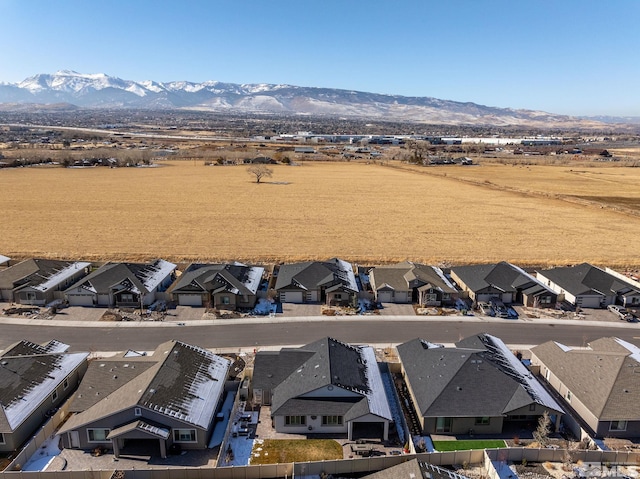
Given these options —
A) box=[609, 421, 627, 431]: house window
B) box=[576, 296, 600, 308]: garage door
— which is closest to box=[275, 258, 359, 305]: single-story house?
box=[576, 296, 600, 308]: garage door

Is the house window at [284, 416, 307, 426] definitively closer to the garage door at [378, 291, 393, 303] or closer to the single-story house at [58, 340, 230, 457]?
the single-story house at [58, 340, 230, 457]

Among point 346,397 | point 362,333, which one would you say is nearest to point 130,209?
point 362,333

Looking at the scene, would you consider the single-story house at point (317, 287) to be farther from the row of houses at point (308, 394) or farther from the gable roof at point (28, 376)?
the gable roof at point (28, 376)

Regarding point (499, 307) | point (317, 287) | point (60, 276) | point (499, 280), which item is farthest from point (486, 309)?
point (60, 276)

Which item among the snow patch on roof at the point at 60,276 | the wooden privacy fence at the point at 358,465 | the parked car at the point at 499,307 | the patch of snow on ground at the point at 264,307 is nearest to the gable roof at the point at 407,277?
the parked car at the point at 499,307

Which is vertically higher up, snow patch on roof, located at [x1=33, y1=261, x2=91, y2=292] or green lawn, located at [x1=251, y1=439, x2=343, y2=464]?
snow patch on roof, located at [x1=33, y1=261, x2=91, y2=292]

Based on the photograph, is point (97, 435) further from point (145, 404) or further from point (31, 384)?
point (31, 384)
